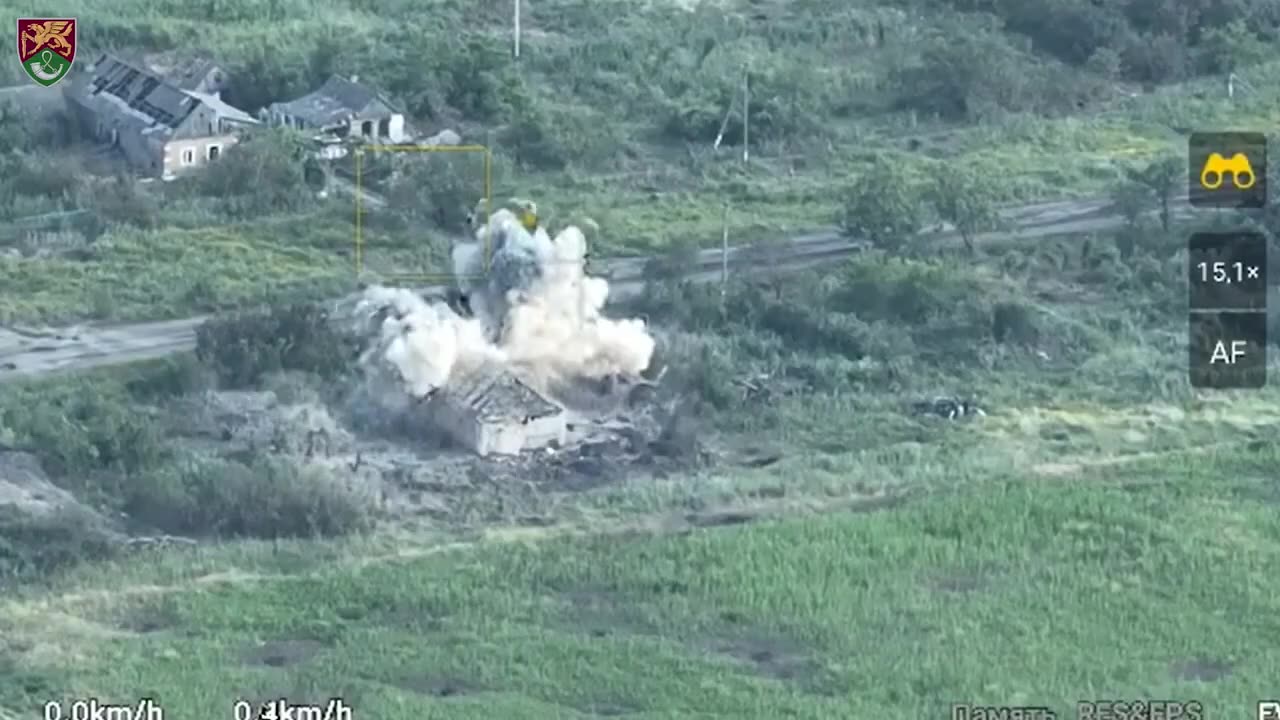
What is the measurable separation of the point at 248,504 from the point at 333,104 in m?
15.6

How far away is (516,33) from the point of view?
52.2m

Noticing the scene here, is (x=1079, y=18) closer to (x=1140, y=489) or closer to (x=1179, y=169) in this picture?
(x=1179, y=169)

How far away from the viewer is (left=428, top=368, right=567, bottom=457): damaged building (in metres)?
33.9

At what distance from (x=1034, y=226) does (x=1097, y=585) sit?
1399 centimetres

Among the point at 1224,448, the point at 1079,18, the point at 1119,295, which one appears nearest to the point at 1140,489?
the point at 1224,448

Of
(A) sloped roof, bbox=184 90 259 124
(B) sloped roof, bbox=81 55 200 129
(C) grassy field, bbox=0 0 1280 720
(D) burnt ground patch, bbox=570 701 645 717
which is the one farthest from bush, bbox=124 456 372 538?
(A) sloped roof, bbox=184 90 259 124

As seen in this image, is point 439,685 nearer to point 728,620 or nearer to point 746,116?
point 728,620

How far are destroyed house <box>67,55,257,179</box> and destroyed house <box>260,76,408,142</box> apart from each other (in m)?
0.61

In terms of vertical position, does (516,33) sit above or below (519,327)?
above

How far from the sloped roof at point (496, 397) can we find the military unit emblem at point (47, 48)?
1543 cm

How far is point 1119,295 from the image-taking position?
133 ft

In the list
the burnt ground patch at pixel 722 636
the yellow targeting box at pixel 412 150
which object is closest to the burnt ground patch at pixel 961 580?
the burnt ground patch at pixel 722 636

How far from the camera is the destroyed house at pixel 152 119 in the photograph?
1747 inches

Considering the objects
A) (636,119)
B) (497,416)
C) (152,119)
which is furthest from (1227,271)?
(152,119)
